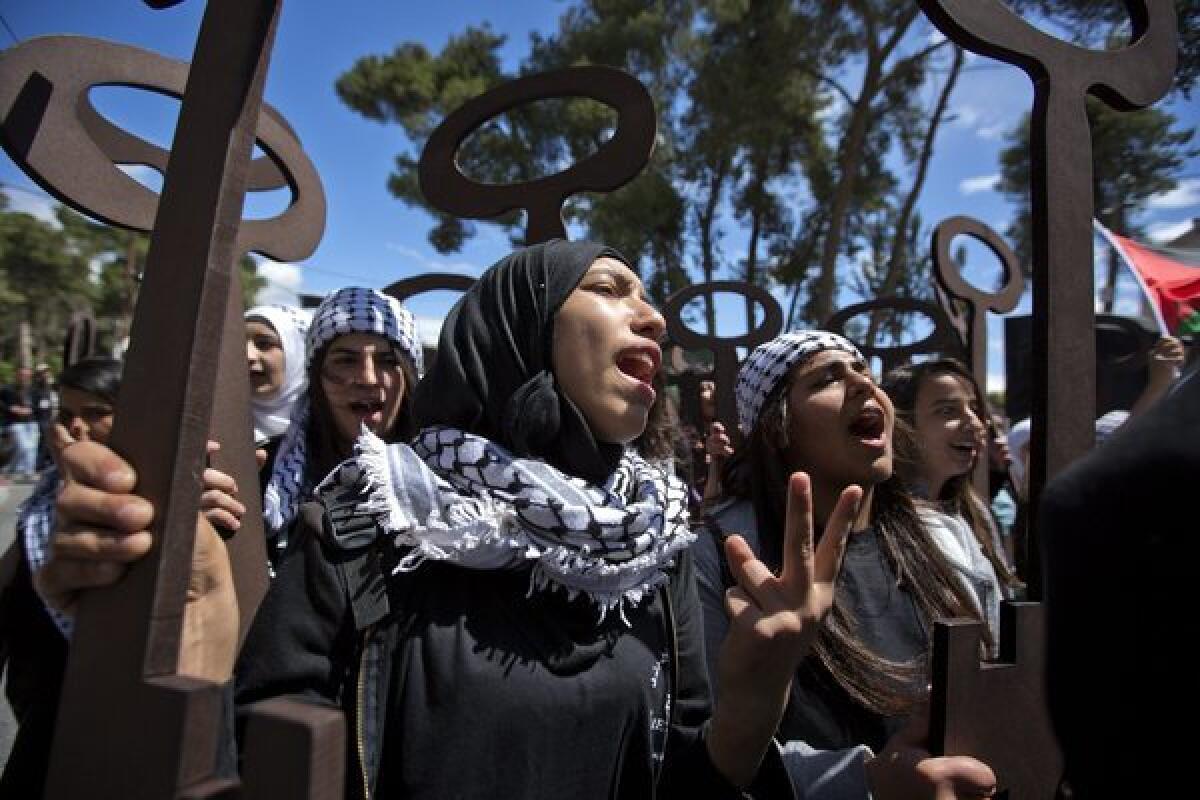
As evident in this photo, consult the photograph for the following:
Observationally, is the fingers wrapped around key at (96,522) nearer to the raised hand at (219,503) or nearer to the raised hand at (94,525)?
the raised hand at (94,525)

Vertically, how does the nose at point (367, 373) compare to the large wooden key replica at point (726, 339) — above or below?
below

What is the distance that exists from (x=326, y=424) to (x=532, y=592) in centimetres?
132

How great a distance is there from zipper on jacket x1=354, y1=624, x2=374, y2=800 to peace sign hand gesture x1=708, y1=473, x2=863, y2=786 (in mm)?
520

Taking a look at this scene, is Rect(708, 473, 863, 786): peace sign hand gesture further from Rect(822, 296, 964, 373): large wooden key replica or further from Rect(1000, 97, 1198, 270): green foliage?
Rect(1000, 97, 1198, 270): green foliage

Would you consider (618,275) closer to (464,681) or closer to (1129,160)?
(464,681)

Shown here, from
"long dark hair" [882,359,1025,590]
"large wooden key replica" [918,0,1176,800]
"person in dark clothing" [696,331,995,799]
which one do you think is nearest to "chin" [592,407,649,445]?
"person in dark clothing" [696,331,995,799]

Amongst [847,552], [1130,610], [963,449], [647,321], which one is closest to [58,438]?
[647,321]

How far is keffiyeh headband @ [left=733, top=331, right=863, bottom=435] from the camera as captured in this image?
78.7 inches

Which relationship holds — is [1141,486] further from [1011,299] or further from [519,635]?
[1011,299]

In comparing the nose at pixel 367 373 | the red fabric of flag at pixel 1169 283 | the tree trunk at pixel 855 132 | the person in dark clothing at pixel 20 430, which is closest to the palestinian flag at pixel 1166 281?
the red fabric of flag at pixel 1169 283

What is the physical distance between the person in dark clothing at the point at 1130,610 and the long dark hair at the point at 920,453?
6.47 ft

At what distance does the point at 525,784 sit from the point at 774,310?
3.80 metres

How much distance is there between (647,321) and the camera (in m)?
1.36

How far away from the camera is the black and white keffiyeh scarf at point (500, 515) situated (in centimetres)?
113
